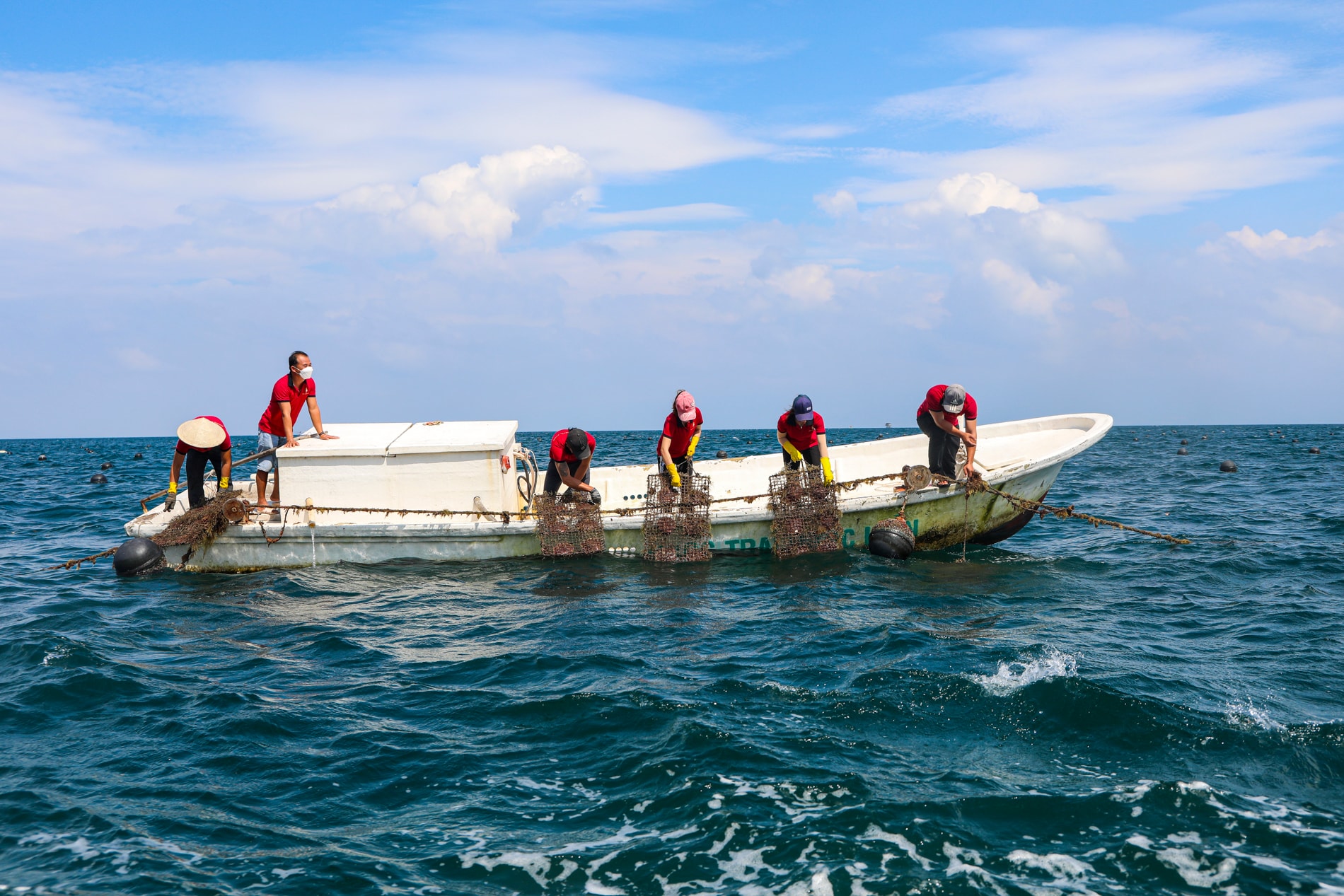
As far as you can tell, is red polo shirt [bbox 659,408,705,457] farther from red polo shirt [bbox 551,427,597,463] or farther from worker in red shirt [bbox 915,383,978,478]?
worker in red shirt [bbox 915,383,978,478]

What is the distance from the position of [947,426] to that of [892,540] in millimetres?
1687

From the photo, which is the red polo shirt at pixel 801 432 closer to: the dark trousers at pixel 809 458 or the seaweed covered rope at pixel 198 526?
the dark trousers at pixel 809 458

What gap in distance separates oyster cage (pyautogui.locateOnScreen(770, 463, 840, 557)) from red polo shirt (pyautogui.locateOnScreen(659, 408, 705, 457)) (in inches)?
49.1

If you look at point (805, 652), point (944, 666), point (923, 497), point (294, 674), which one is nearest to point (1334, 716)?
point (944, 666)

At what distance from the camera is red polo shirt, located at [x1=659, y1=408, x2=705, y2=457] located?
12023 mm

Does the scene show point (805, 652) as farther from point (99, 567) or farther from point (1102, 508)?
point (1102, 508)

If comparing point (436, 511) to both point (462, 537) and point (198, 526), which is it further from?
point (198, 526)

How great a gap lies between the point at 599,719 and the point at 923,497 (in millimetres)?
6905

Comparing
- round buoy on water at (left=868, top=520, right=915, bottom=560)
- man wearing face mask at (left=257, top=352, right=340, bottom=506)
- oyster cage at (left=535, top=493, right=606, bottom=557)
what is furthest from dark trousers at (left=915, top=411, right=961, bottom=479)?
man wearing face mask at (left=257, top=352, right=340, bottom=506)

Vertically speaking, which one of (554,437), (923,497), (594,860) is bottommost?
(594,860)

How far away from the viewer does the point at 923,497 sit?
39.1 feet

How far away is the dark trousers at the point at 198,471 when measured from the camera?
12.0 meters

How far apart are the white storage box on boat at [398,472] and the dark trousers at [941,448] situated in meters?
5.78

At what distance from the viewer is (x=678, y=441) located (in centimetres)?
1205
